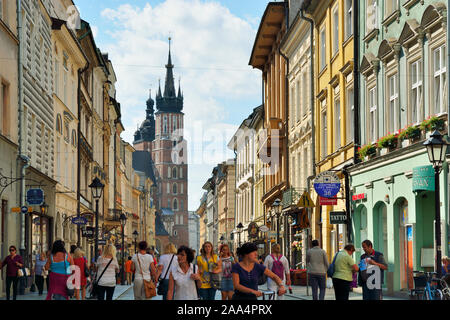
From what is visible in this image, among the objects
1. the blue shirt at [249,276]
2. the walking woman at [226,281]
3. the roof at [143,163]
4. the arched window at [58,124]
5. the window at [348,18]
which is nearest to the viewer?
the blue shirt at [249,276]

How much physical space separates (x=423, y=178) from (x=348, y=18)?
35.8 ft

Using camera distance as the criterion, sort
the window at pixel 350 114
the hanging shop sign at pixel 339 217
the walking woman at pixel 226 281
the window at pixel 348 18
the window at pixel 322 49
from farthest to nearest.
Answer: the window at pixel 322 49 → the window at pixel 348 18 → the window at pixel 350 114 → the hanging shop sign at pixel 339 217 → the walking woman at pixel 226 281

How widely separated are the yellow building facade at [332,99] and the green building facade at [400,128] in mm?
1548

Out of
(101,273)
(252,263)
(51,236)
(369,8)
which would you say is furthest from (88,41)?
(252,263)

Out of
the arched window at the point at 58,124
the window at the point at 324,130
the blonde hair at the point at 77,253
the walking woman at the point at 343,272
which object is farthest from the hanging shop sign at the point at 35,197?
the window at the point at 324,130

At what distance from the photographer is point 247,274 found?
11.3m

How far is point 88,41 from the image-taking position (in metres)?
48.1

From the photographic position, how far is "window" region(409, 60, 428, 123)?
71.5 ft

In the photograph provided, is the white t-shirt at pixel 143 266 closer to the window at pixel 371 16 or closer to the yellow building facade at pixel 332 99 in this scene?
the window at pixel 371 16

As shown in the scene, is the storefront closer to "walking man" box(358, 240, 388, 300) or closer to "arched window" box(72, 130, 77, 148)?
"walking man" box(358, 240, 388, 300)

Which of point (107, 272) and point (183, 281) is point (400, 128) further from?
point (183, 281)

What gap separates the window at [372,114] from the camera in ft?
86.8

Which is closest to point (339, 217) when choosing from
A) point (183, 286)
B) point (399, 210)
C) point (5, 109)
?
point (399, 210)
